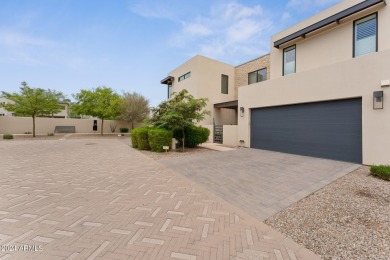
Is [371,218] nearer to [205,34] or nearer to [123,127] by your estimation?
[205,34]

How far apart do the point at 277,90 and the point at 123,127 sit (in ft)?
76.5

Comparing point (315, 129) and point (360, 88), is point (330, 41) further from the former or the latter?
point (315, 129)

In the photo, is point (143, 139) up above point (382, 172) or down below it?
above

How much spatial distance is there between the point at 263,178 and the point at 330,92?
5.53m

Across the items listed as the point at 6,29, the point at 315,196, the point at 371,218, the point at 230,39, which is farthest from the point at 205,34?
the point at 371,218

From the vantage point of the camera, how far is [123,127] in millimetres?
27469

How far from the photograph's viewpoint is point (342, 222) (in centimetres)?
311

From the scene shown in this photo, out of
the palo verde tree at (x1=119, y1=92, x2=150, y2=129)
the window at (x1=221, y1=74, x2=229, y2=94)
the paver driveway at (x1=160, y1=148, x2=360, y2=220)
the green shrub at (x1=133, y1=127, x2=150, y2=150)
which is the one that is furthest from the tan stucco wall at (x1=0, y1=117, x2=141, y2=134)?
the paver driveway at (x1=160, y1=148, x2=360, y2=220)

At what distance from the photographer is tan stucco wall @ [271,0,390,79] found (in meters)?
7.79

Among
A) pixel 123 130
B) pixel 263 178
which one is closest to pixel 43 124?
pixel 123 130

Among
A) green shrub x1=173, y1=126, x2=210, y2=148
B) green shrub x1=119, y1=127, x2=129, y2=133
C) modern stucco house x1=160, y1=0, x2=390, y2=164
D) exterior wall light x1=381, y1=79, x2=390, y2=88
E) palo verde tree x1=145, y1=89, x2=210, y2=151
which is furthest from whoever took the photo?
green shrub x1=119, y1=127, x2=129, y2=133

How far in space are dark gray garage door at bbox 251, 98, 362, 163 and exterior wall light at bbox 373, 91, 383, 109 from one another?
0.49 meters

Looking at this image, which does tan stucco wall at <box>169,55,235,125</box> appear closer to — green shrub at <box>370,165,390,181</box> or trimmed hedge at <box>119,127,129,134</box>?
green shrub at <box>370,165,390,181</box>

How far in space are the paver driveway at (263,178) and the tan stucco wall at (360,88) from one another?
1.15m
